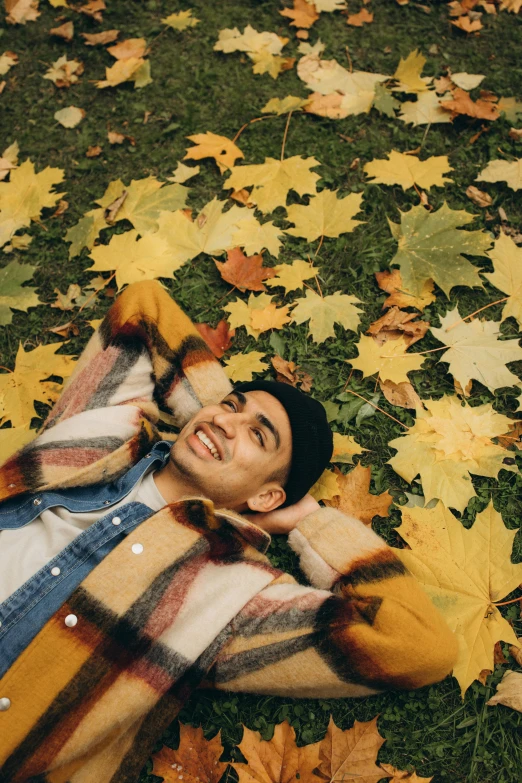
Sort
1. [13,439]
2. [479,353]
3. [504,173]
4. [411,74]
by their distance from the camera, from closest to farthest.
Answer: [13,439], [479,353], [504,173], [411,74]

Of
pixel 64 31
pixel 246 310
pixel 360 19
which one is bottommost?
pixel 246 310

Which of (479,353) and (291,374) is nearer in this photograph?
(479,353)

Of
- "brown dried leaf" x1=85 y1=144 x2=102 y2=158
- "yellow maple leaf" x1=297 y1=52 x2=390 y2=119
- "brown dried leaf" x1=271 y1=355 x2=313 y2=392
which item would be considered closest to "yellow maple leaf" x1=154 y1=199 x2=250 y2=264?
"brown dried leaf" x1=271 y1=355 x2=313 y2=392

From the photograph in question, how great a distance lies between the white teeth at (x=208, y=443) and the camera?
2.34 m

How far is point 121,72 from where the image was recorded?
4137 millimetres

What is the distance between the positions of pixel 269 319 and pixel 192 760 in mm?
2023

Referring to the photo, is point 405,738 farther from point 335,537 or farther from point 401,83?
point 401,83

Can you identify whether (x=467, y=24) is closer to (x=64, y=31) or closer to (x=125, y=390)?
(x=64, y=31)

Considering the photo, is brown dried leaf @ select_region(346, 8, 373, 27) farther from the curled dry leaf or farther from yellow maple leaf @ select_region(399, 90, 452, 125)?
the curled dry leaf

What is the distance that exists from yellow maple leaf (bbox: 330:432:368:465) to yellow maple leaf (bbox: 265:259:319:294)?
894 millimetres

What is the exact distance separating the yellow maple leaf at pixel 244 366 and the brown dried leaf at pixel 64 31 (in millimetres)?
3143

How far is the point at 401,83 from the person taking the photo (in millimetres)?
3854

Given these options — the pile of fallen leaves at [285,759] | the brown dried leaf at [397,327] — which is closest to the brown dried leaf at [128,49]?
the brown dried leaf at [397,327]

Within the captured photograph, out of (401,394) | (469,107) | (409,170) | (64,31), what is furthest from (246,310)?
(64,31)
